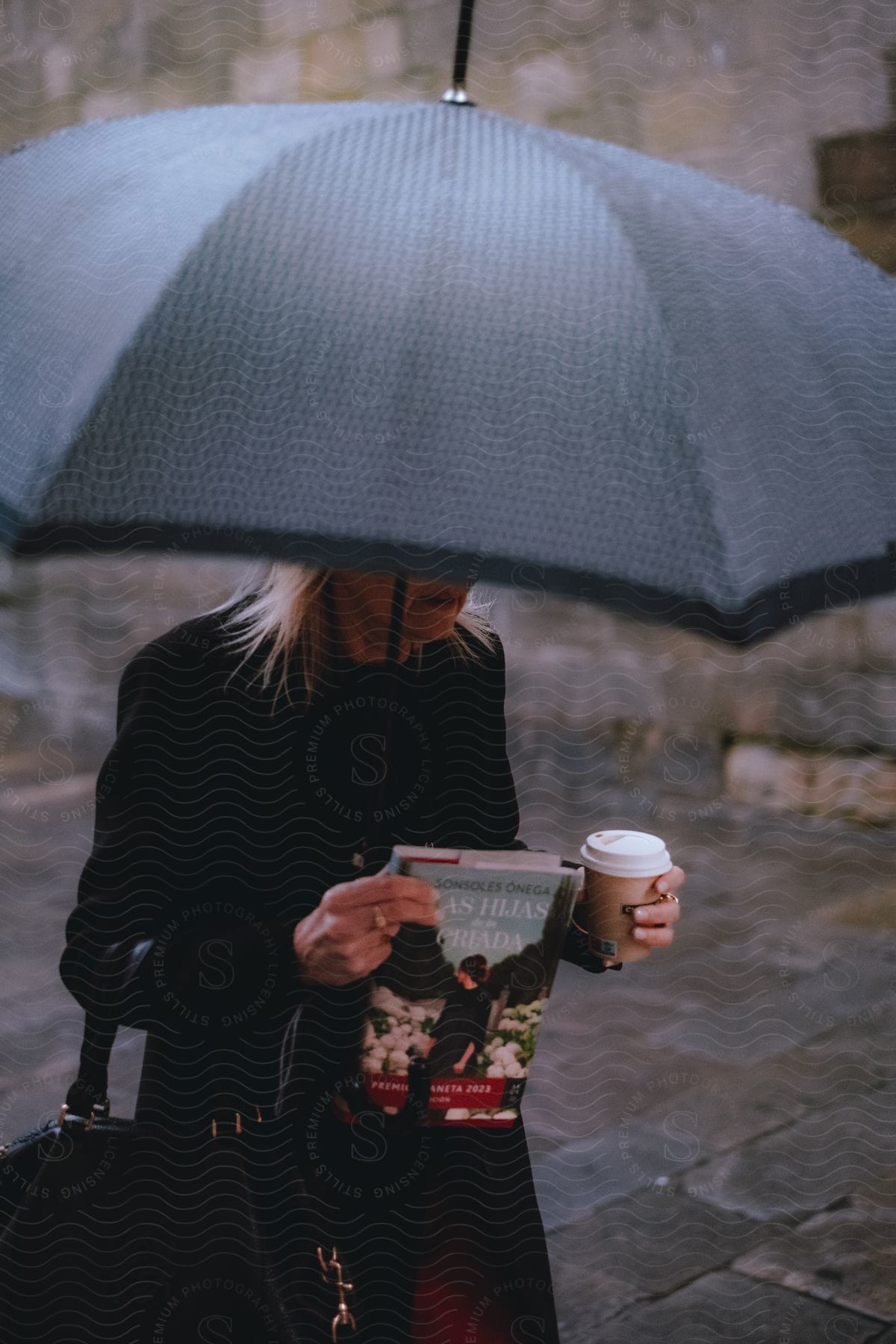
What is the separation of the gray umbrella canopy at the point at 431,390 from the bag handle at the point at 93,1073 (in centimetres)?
57

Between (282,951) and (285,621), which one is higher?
(285,621)

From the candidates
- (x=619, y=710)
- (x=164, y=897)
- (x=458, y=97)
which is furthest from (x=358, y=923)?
(x=619, y=710)

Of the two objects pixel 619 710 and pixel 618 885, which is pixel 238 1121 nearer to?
pixel 618 885

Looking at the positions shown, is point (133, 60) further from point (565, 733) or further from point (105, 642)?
point (565, 733)

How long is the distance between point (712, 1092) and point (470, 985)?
1982 mm

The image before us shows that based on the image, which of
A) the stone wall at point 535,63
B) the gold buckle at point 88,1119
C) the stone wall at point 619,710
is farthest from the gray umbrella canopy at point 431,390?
the stone wall at point 619,710

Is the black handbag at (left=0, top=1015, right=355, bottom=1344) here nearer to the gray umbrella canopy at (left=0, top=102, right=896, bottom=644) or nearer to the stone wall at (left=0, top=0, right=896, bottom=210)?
the gray umbrella canopy at (left=0, top=102, right=896, bottom=644)

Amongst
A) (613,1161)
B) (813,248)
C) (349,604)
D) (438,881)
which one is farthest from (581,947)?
(613,1161)

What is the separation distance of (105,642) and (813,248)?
14.8ft

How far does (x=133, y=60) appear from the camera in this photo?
154 inches

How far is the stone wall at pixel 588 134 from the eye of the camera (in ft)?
12.4

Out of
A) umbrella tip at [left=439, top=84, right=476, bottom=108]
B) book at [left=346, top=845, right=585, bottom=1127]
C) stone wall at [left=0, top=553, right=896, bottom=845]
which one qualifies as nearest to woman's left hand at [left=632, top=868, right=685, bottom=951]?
book at [left=346, top=845, right=585, bottom=1127]

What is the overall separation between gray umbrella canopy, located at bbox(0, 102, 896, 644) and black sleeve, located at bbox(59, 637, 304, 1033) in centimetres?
33

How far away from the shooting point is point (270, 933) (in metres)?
1.36
